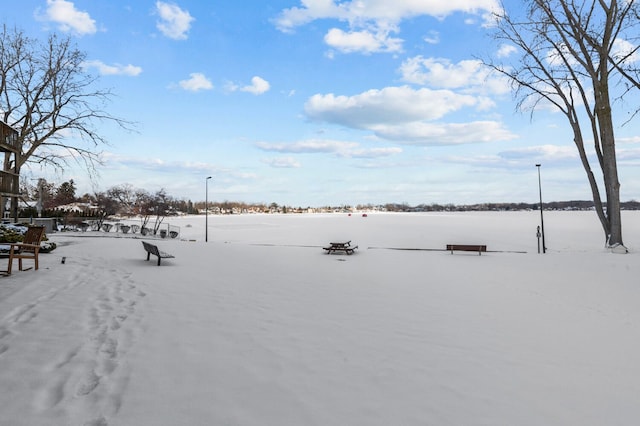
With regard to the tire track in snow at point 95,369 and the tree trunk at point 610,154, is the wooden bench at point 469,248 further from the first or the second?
the tire track in snow at point 95,369

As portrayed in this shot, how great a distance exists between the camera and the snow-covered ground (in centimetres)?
370

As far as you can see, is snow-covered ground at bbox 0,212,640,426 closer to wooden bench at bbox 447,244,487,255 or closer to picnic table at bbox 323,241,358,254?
wooden bench at bbox 447,244,487,255

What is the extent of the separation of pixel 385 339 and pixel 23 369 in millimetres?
4616

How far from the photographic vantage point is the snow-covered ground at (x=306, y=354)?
3.70 meters

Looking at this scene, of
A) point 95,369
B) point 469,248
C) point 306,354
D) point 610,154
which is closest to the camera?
point 95,369

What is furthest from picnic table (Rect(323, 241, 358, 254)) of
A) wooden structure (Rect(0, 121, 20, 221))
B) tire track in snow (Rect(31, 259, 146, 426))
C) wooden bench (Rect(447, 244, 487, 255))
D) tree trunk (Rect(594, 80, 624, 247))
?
wooden structure (Rect(0, 121, 20, 221))

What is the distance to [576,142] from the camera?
24.0m

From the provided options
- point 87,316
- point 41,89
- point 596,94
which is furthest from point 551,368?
point 41,89

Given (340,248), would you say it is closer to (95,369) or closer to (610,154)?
(610,154)

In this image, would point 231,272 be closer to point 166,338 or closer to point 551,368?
point 166,338

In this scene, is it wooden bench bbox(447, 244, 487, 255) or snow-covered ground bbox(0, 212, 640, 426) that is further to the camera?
wooden bench bbox(447, 244, 487, 255)

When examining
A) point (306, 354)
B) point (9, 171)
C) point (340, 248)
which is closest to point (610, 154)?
point (340, 248)

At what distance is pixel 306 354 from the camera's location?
5.16m

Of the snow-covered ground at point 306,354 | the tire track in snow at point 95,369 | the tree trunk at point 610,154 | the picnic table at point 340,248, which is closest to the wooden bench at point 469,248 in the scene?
the picnic table at point 340,248
